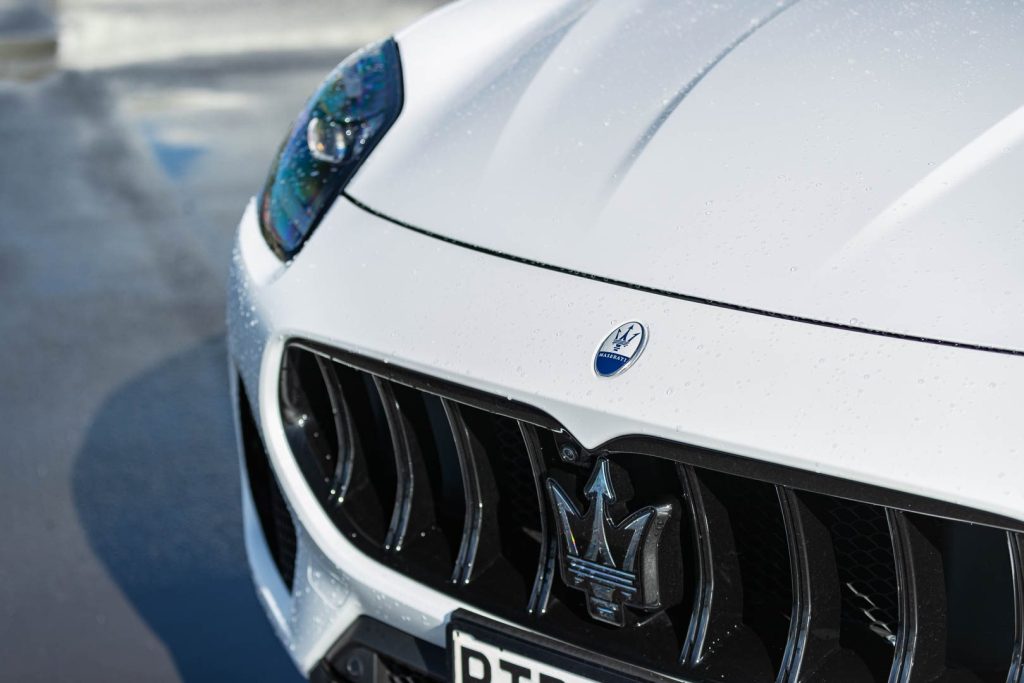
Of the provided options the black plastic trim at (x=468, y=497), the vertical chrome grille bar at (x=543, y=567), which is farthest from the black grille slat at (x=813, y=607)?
the black plastic trim at (x=468, y=497)

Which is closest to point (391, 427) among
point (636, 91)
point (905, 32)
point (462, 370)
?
point (462, 370)

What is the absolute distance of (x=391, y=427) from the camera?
1569 mm

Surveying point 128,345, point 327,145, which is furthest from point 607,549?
point 128,345

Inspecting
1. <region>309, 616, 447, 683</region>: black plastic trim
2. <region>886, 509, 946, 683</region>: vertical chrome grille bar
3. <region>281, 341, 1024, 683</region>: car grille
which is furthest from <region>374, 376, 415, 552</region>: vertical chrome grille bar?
<region>886, 509, 946, 683</region>: vertical chrome grille bar

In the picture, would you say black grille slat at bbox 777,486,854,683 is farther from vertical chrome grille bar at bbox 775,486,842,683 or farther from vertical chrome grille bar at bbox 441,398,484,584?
vertical chrome grille bar at bbox 441,398,484,584

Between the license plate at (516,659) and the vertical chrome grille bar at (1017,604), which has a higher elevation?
the vertical chrome grille bar at (1017,604)

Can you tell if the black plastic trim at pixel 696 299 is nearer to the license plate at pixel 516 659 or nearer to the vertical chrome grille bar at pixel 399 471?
the vertical chrome grille bar at pixel 399 471

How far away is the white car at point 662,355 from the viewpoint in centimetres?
124

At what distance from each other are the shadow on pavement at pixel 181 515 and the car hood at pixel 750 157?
0.96 m

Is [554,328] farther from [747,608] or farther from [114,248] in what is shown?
[114,248]

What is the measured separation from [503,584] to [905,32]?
0.79 meters

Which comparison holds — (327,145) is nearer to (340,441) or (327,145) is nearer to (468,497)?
(340,441)

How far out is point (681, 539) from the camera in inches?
55.0

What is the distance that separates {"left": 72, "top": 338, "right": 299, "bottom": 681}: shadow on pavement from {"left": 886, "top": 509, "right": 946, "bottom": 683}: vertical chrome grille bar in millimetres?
1227
